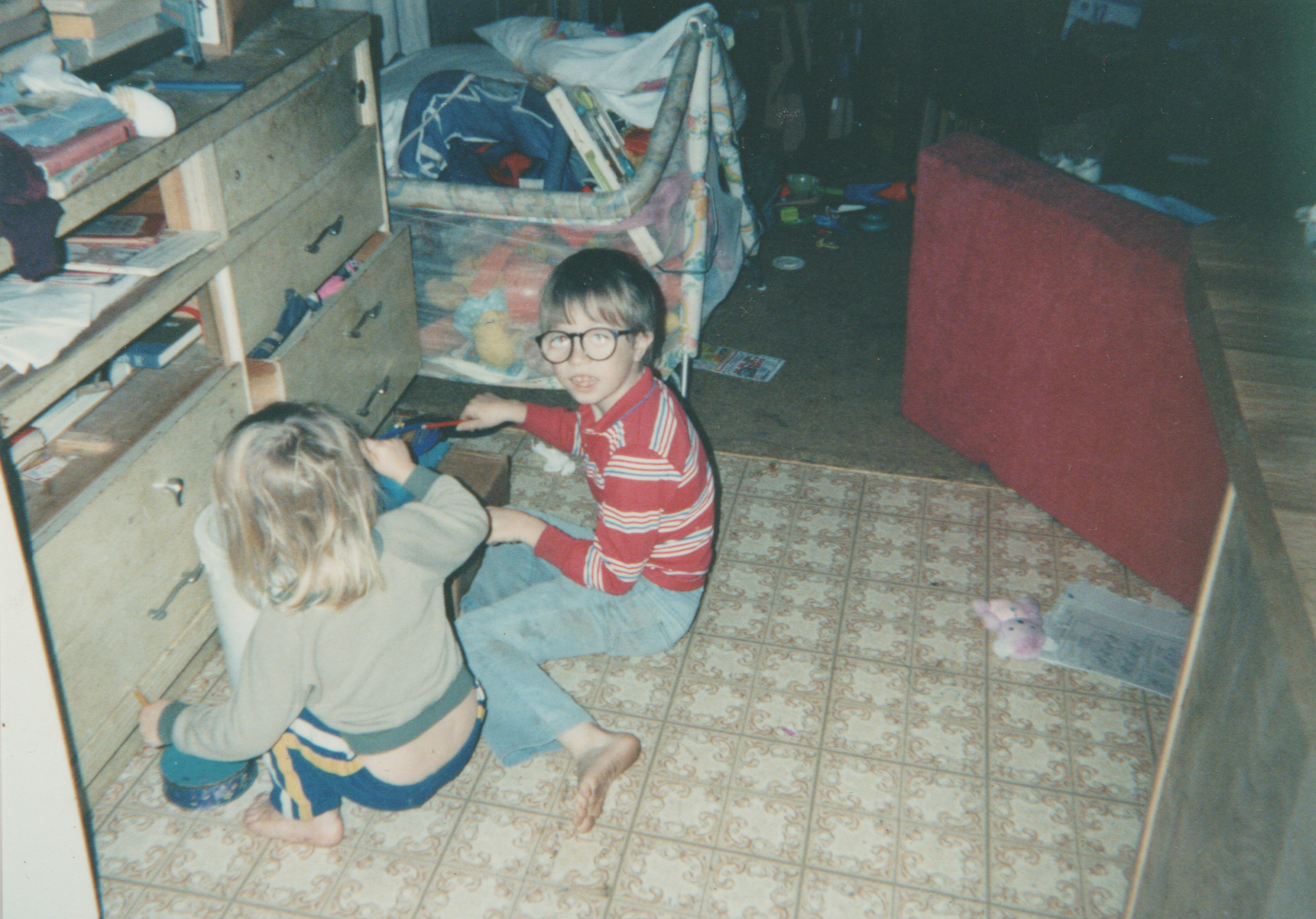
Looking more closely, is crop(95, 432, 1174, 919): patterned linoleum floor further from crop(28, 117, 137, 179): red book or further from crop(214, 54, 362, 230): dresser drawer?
crop(28, 117, 137, 179): red book

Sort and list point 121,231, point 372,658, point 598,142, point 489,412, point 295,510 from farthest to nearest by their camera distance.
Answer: point 598,142
point 489,412
point 121,231
point 372,658
point 295,510

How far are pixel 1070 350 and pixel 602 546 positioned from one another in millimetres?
1164

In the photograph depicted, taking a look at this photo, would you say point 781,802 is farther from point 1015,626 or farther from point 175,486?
point 175,486

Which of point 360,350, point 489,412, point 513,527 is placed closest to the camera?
point 513,527

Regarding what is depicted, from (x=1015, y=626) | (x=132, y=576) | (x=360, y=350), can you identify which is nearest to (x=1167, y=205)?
(x=1015, y=626)

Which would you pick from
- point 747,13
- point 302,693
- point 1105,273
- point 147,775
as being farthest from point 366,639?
point 747,13

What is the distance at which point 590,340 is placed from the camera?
5.61 ft

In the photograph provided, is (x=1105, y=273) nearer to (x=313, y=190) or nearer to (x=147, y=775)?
(x=313, y=190)

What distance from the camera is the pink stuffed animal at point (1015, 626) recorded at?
2.03 metres

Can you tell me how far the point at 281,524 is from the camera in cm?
131

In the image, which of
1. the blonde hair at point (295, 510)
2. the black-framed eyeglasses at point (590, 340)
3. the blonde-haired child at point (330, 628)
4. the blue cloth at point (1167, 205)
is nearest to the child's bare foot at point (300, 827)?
the blonde-haired child at point (330, 628)

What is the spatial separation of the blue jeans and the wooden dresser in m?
0.51

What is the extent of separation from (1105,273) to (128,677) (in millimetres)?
1938

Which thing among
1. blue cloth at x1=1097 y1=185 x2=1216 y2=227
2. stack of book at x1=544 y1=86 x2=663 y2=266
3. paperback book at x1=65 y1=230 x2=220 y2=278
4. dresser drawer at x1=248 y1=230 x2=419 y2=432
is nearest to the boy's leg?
dresser drawer at x1=248 y1=230 x2=419 y2=432
